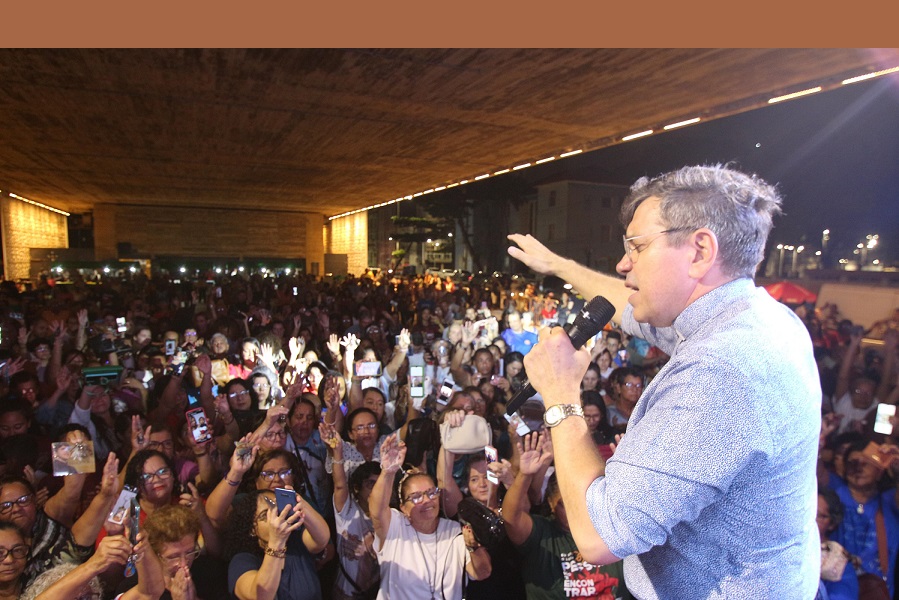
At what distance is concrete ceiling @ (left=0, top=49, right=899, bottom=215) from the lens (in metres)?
6.18

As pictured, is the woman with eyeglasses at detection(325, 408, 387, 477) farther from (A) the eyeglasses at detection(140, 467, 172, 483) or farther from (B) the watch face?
(B) the watch face

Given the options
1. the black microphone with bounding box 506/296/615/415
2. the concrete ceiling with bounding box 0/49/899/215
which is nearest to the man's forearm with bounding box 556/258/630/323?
the black microphone with bounding box 506/296/615/415

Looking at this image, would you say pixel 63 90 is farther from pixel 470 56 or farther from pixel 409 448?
pixel 409 448

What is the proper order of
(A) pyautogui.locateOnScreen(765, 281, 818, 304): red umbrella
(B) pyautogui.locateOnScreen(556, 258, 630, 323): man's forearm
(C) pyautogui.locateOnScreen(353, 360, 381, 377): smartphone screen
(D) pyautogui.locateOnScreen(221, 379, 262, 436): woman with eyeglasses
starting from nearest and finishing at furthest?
(B) pyautogui.locateOnScreen(556, 258, 630, 323): man's forearm, (D) pyautogui.locateOnScreen(221, 379, 262, 436): woman with eyeglasses, (C) pyautogui.locateOnScreen(353, 360, 381, 377): smartphone screen, (A) pyautogui.locateOnScreen(765, 281, 818, 304): red umbrella

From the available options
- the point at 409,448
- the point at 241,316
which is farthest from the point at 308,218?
the point at 409,448

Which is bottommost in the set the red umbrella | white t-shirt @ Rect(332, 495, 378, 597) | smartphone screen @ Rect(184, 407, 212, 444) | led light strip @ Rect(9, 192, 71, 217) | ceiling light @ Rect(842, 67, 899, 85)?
white t-shirt @ Rect(332, 495, 378, 597)

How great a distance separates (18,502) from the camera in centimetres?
295

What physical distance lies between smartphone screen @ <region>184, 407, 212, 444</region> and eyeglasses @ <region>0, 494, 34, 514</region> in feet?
3.04

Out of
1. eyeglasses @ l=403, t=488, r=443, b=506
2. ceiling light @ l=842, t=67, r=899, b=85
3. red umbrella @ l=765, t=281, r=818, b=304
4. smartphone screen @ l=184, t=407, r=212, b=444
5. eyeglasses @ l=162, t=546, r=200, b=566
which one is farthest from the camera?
red umbrella @ l=765, t=281, r=818, b=304

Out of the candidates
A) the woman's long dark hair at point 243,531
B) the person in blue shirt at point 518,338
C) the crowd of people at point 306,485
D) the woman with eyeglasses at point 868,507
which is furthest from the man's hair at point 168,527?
the person in blue shirt at point 518,338

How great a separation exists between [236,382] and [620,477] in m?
4.75

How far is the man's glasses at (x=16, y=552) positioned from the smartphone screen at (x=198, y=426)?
118 centimetres

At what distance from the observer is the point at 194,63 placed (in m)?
6.48

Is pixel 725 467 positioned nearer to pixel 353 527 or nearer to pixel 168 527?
pixel 168 527
